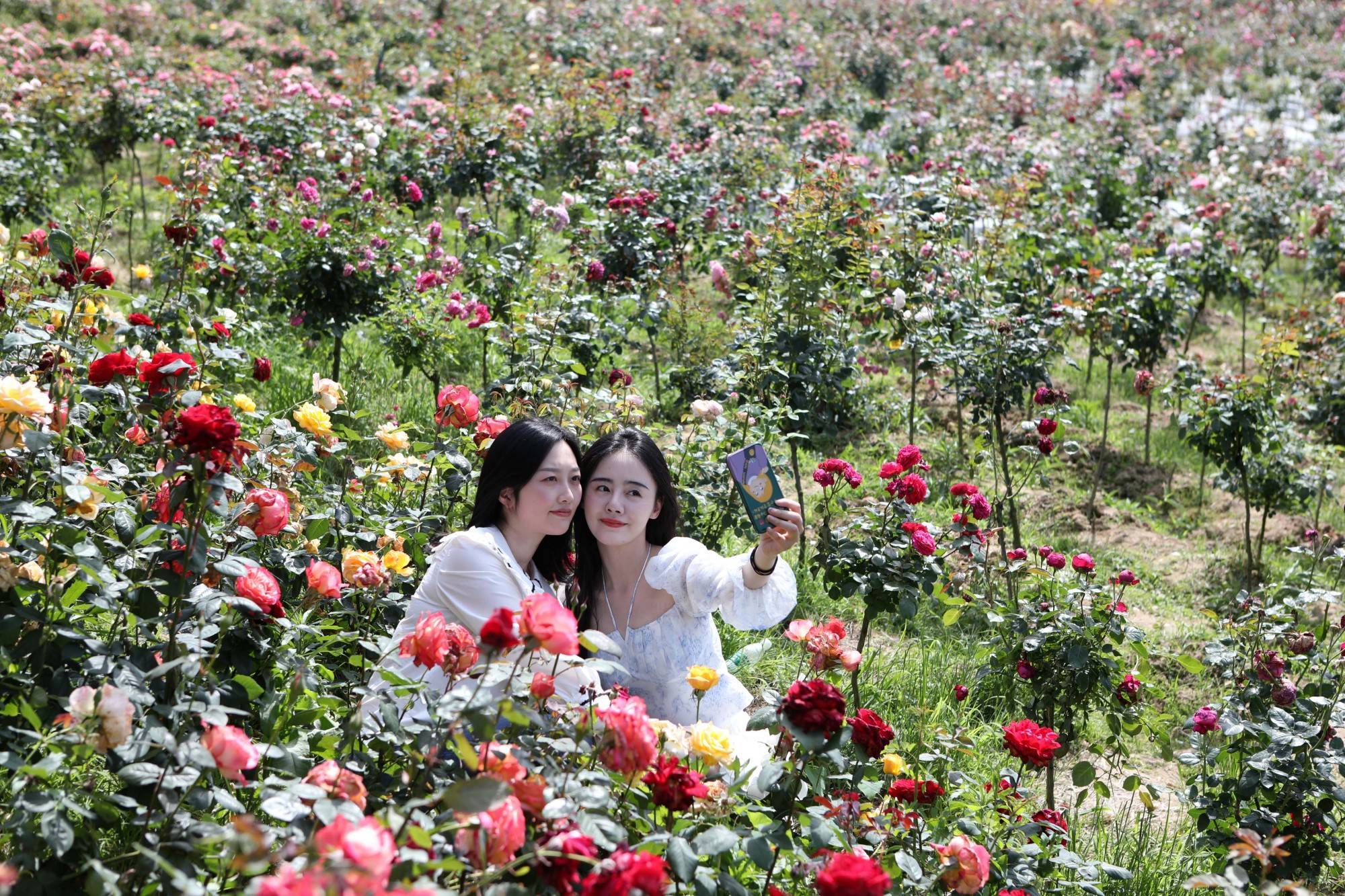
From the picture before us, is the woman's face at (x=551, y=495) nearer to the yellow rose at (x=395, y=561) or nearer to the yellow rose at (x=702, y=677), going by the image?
the yellow rose at (x=395, y=561)

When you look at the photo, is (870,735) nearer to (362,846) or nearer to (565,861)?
(565,861)

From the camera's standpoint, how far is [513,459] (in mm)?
2486

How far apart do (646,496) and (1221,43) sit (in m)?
13.4

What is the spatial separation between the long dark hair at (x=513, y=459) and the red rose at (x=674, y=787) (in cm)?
109

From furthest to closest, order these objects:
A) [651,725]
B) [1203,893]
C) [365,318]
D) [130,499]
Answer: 1. [365,318]
2. [1203,893]
3. [130,499]
4. [651,725]

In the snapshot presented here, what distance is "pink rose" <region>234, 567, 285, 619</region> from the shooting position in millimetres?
1784

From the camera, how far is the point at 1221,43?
13.4 meters

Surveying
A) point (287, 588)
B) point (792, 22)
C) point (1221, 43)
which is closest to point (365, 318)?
point (287, 588)

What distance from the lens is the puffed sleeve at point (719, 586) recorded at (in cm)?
244

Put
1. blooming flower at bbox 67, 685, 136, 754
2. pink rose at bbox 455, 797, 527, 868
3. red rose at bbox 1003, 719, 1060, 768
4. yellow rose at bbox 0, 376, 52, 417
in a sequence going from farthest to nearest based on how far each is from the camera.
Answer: red rose at bbox 1003, 719, 1060, 768 < yellow rose at bbox 0, 376, 52, 417 < blooming flower at bbox 67, 685, 136, 754 < pink rose at bbox 455, 797, 527, 868

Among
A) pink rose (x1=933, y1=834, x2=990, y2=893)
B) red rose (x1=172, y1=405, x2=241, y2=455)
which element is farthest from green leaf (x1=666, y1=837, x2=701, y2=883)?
red rose (x1=172, y1=405, x2=241, y2=455)

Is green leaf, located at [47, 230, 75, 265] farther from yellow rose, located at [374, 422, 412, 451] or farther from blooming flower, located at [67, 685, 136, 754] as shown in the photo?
blooming flower, located at [67, 685, 136, 754]

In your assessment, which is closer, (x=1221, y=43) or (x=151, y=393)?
(x=151, y=393)

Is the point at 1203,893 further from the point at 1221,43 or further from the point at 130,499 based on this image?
the point at 1221,43
